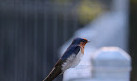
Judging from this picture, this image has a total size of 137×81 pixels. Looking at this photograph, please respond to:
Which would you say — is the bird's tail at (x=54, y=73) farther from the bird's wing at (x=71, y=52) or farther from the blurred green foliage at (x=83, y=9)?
the blurred green foliage at (x=83, y=9)

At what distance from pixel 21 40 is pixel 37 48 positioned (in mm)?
235

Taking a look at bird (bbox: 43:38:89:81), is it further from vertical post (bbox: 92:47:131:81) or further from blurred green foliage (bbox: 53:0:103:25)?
blurred green foliage (bbox: 53:0:103:25)

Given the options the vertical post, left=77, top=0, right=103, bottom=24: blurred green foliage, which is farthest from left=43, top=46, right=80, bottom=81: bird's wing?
left=77, top=0, right=103, bottom=24: blurred green foliage

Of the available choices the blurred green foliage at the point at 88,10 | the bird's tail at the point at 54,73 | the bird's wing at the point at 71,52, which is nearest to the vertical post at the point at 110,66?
the bird's tail at the point at 54,73

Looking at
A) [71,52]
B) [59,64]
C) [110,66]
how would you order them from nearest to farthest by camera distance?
1. [110,66]
2. [59,64]
3. [71,52]

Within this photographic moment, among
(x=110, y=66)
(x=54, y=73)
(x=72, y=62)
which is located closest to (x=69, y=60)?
(x=72, y=62)

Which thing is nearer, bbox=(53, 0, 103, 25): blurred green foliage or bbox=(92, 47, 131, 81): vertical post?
bbox=(92, 47, 131, 81): vertical post

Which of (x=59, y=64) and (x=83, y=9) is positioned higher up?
(x=59, y=64)

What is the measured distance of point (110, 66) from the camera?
91.0 inches

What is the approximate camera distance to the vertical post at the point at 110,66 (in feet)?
7.48

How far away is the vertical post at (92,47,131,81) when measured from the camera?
2.28 metres

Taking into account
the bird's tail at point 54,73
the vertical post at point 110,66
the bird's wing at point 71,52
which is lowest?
the bird's tail at point 54,73

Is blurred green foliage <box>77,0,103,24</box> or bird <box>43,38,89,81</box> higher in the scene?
bird <box>43,38,89,81</box>

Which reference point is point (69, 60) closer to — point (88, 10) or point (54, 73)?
point (54, 73)
